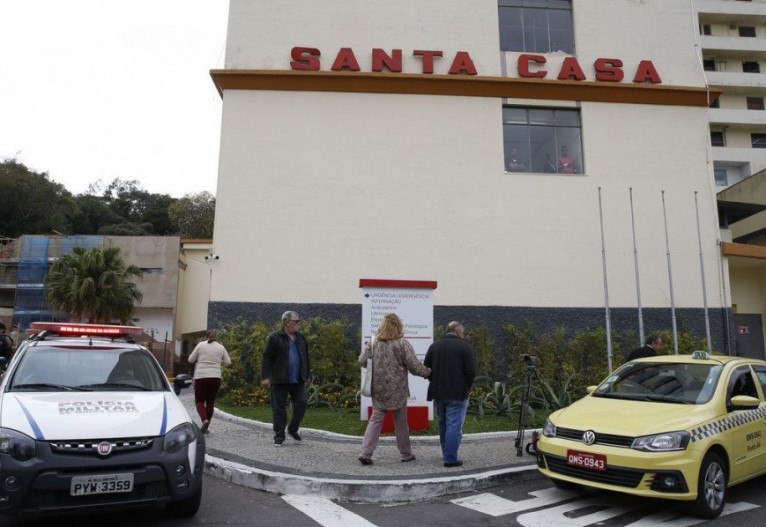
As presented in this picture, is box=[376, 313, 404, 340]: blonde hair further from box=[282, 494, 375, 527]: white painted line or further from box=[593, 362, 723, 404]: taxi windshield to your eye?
box=[593, 362, 723, 404]: taxi windshield

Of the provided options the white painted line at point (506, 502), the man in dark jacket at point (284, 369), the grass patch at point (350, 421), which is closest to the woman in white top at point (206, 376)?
the man in dark jacket at point (284, 369)

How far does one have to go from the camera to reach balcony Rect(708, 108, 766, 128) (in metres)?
41.9

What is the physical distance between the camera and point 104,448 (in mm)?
4559

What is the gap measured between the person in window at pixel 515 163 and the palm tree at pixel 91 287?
26.9 metres

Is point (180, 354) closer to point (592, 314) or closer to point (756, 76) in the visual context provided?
point (592, 314)

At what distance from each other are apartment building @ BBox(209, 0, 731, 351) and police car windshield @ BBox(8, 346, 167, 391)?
6.97 m

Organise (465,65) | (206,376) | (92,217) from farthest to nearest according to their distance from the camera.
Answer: (92,217), (465,65), (206,376)

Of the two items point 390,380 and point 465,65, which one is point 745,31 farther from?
point 390,380

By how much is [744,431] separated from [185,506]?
5.67 meters

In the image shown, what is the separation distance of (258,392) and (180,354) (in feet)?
91.4

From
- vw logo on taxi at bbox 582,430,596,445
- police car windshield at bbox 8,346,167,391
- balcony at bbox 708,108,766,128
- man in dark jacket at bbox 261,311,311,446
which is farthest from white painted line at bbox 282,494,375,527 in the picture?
balcony at bbox 708,108,766,128

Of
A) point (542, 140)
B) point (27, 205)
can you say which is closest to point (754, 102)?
point (542, 140)

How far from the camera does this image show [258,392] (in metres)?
12.2

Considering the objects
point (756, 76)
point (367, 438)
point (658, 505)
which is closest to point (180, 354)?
point (367, 438)
